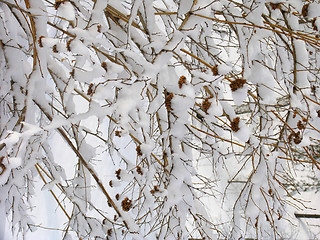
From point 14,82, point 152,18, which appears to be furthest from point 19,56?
point 152,18

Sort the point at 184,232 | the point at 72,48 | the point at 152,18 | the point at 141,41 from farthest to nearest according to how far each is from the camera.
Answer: the point at 184,232, the point at 141,41, the point at 152,18, the point at 72,48

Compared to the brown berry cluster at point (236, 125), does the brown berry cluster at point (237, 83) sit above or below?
above

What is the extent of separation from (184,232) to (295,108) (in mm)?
805

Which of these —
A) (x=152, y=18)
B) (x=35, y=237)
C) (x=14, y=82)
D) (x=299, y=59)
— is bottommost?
(x=35, y=237)

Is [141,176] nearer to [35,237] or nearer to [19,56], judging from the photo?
[19,56]

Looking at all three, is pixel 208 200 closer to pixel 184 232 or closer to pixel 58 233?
pixel 58 233

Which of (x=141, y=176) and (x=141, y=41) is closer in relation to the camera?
(x=141, y=41)

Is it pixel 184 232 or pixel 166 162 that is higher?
pixel 166 162

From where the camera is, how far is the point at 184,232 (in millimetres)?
1374

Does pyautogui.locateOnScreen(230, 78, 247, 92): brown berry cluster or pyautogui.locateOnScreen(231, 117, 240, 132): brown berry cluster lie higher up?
pyautogui.locateOnScreen(230, 78, 247, 92): brown berry cluster

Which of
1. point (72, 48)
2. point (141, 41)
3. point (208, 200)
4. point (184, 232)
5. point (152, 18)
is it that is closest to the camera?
point (72, 48)

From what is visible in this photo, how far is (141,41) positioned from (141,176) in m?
0.66

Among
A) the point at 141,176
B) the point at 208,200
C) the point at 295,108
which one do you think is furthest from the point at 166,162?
the point at 208,200

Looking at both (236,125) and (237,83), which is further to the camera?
(236,125)
